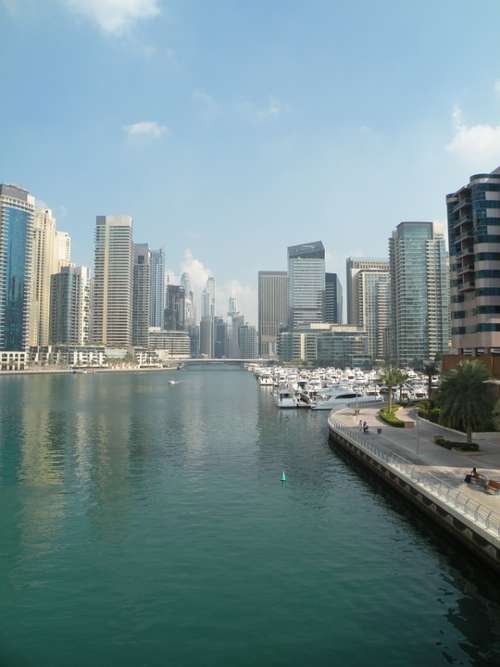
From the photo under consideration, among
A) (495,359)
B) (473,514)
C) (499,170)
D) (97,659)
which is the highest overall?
(499,170)

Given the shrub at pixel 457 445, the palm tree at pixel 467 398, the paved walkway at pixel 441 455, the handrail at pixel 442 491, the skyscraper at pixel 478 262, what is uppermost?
the skyscraper at pixel 478 262

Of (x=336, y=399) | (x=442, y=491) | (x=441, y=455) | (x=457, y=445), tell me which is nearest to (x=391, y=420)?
(x=457, y=445)

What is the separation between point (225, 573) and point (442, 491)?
57.2ft

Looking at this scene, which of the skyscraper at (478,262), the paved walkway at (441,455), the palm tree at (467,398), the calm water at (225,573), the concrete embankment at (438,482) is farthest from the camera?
the skyscraper at (478,262)

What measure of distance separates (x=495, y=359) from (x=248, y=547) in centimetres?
5282

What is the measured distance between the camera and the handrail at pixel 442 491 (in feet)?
98.9

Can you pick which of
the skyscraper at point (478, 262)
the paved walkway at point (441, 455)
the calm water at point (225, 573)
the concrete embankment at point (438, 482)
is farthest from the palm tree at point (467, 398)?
the skyscraper at point (478, 262)

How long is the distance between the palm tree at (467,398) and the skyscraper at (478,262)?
3617 centimetres

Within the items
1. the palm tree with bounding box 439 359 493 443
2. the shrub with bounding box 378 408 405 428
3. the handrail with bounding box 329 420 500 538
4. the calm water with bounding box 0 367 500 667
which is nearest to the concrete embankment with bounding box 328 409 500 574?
the handrail with bounding box 329 420 500 538

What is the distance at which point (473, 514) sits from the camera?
31.5 m

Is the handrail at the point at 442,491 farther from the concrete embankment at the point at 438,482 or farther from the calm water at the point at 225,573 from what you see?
the calm water at the point at 225,573

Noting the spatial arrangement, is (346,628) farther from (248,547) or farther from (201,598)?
(248,547)

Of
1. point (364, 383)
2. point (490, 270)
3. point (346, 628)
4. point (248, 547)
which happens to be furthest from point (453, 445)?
point (364, 383)

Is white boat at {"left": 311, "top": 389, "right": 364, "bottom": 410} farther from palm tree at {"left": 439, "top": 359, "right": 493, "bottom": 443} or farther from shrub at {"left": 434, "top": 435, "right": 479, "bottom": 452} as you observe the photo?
palm tree at {"left": 439, "top": 359, "right": 493, "bottom": 443}
